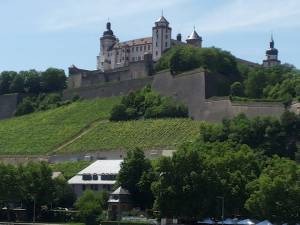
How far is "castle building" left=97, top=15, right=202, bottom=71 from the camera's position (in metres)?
150

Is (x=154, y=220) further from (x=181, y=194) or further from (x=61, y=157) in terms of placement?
(x=61, y=157)

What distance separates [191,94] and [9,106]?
129ft

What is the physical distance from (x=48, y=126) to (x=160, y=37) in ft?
129

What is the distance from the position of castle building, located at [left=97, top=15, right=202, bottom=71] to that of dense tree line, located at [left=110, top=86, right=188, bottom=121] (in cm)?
3171

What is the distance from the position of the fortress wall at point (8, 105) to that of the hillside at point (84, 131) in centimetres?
619

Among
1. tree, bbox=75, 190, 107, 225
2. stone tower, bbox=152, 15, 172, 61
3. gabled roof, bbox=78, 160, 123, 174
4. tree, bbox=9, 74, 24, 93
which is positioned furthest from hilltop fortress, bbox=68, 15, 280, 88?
tree, bbox=75, 190, 107, 225

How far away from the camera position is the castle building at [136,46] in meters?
150

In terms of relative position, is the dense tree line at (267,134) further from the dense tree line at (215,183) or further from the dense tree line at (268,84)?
the dense tree line at (268,84)

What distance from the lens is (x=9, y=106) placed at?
13588cm

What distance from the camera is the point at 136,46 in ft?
521

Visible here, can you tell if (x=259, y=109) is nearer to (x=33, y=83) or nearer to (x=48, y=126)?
(x=48, y=126)

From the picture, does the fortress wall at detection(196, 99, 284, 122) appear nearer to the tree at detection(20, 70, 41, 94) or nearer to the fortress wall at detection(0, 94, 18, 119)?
the fortress wall at detection(0, 94, 18, 119)

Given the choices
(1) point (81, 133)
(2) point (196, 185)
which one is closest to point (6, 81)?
(1) point (81, 133)

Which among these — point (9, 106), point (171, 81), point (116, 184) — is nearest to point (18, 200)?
point (116, 184)
